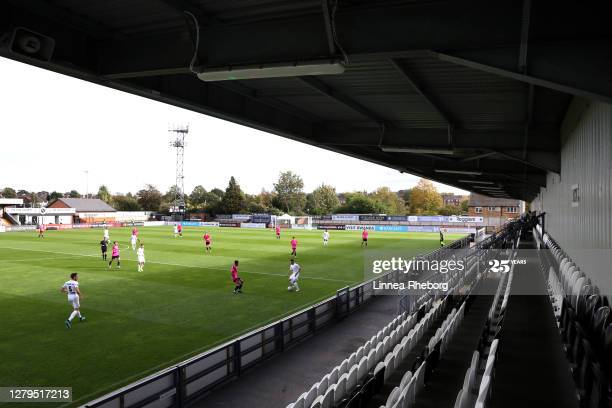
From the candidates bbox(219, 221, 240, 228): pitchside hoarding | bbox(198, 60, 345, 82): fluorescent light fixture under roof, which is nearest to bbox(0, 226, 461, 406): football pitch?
bbox(198, 60, 345, 82): fluorescent light fixture under roof

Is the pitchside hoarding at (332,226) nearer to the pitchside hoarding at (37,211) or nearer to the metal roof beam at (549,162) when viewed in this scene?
the pitchside hoarding at (37,211)

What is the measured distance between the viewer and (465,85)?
28.3 feet

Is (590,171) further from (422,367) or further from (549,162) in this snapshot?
(549,162)

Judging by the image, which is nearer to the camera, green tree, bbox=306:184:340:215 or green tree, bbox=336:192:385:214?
green tree, bbox=336:192:385:214

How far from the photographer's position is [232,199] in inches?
3939

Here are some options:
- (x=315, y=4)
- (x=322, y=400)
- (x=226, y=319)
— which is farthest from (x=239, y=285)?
(x=315, y=4)

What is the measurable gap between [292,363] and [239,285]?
26.7 feet

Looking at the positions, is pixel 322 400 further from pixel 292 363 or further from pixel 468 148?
pixel 468 148

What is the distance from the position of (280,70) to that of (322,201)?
376 feet

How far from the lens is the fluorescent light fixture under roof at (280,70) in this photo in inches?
216

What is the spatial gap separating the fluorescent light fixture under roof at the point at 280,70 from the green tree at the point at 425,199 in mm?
106270

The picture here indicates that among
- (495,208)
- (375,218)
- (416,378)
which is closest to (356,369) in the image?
(416,378)

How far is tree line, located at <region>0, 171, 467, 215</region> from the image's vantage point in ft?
336

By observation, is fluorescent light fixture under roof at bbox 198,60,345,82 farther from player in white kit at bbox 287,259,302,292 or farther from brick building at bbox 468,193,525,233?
brick building at bbox 468,193,525,233
